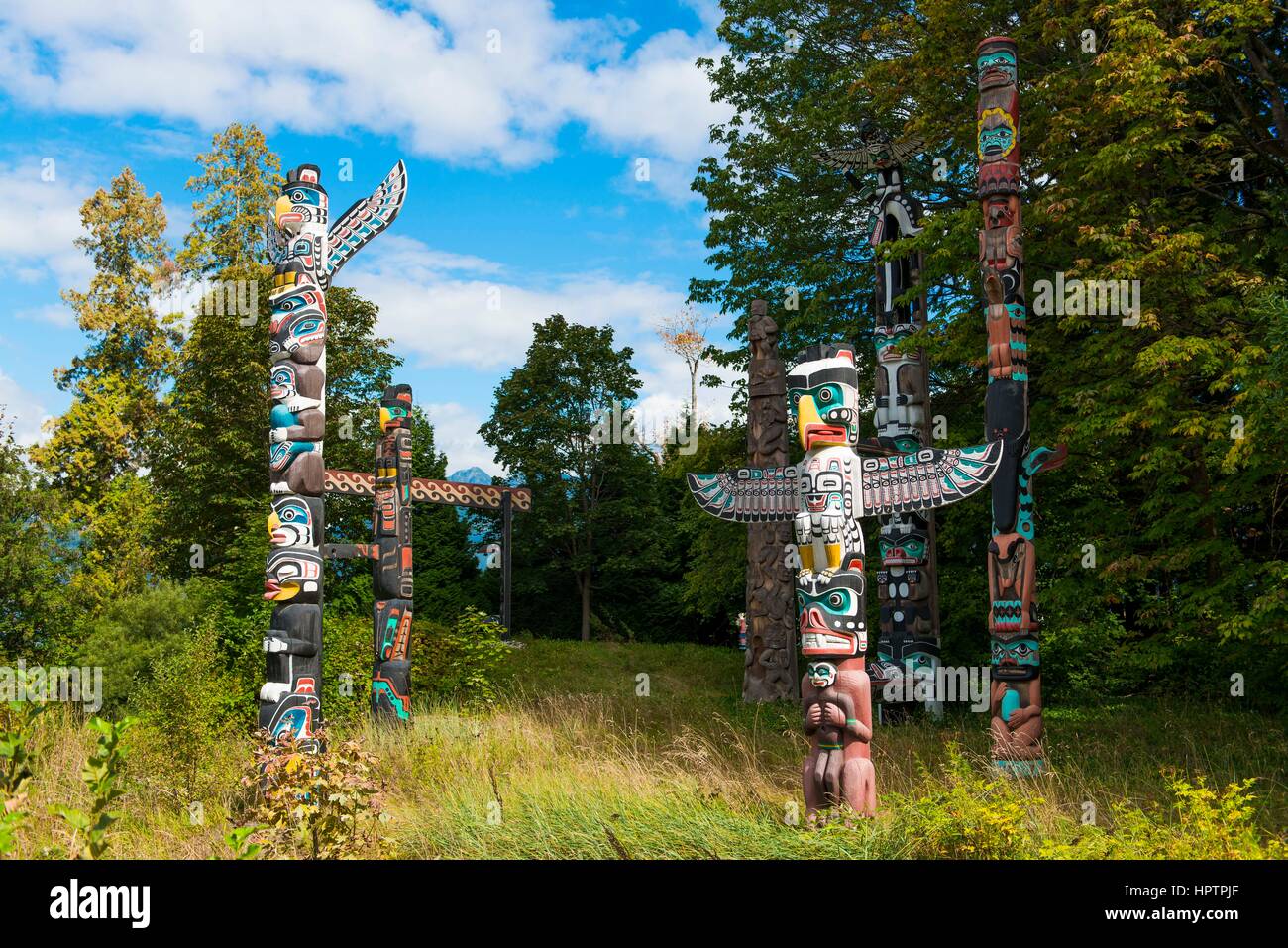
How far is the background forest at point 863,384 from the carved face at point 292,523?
1.48 m

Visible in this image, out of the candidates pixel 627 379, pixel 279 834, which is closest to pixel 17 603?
pixel 279 834

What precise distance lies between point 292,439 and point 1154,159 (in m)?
10.9

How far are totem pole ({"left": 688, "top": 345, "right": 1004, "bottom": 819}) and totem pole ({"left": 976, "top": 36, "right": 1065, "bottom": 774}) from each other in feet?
6.54

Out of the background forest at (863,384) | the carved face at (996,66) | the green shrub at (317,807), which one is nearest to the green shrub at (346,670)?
the background forest at (863,384)


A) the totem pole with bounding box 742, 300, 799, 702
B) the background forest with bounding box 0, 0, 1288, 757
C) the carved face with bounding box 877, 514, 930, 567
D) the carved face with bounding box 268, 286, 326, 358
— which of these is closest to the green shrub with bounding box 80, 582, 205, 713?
the background forest with bounding box 0, 0, 1288, 757

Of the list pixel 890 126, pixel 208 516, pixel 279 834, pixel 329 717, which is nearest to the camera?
pixel 279 834

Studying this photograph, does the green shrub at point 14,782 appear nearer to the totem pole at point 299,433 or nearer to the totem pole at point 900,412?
the totem pole at point 299,433

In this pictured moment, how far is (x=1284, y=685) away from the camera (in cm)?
1152

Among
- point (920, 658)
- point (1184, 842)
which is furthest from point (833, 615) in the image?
point (920, 658)

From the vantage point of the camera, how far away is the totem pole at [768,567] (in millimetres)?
15648

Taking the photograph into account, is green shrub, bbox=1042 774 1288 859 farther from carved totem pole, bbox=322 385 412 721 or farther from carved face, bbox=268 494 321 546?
carved totem pole, bbox=322 385 412 721

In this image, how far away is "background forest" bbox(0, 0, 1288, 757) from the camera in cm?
1077

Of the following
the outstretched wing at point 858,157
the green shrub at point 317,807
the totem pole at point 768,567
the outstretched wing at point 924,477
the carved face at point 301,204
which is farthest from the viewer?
the totem pole at point 768,567
